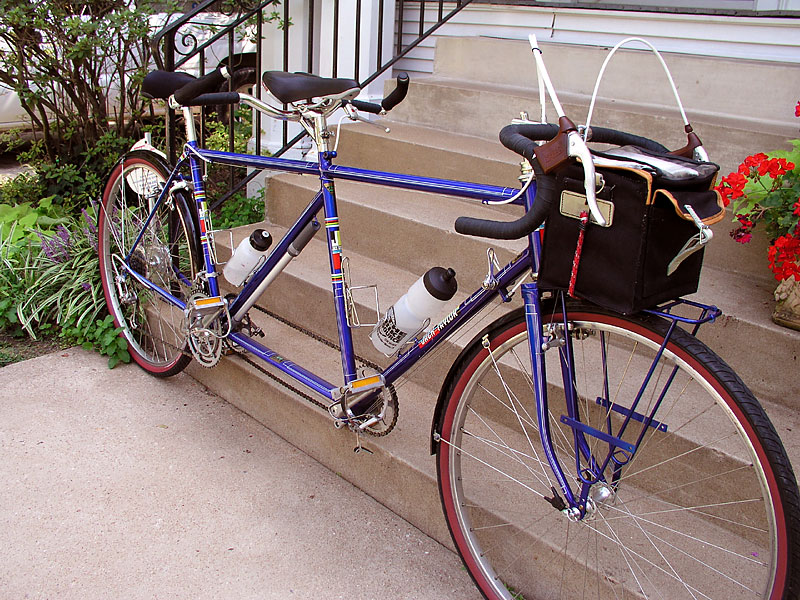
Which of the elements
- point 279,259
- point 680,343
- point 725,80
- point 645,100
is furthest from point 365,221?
point 680,343

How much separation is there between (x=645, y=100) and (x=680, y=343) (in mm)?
2345

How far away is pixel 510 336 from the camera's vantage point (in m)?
1.89

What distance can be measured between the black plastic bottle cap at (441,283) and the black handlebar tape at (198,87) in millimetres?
1126

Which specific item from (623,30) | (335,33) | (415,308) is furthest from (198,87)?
(623,30)

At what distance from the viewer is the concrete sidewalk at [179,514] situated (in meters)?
2.25

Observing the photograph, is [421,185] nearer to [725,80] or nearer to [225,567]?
[225,567]

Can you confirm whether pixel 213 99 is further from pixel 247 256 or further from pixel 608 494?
pixel 608 494

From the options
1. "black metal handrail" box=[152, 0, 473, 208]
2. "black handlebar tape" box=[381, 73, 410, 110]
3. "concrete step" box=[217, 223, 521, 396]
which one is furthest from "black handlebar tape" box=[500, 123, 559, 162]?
"black metal handrail" box=[152, 0, 473, 208]

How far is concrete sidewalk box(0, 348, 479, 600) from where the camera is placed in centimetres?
225

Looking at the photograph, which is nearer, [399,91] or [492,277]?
[492,277]

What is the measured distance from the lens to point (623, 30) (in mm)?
3988

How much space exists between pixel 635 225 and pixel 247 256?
1.63 metres

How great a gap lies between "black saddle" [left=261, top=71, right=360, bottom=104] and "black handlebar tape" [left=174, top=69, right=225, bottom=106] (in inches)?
16.2

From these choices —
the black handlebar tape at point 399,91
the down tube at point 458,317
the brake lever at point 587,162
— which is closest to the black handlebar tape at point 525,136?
the brake lever at point 587,162
